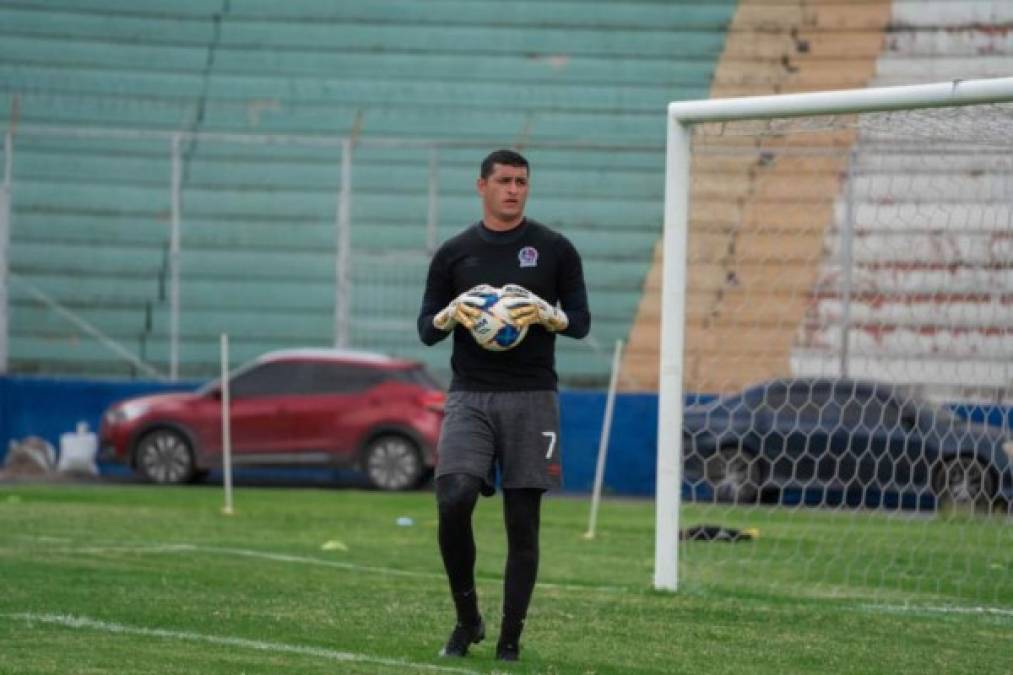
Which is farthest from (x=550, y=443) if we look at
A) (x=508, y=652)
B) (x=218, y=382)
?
(x=218, y=382)

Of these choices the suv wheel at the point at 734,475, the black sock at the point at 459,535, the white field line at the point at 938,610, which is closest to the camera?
the black sock at the point at 459,535

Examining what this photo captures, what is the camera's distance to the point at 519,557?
7902mm

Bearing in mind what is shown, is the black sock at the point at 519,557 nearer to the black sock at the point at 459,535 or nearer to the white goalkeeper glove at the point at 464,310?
the black sock at the point at 459,535

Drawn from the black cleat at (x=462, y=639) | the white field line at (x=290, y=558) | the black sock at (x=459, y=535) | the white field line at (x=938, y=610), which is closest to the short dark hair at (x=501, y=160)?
the black sock at (x=459, y=535)

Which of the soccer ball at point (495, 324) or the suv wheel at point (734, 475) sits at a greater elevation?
the soccer ball at point (495, 324)

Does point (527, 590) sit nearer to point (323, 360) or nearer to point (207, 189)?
point (323, 360)

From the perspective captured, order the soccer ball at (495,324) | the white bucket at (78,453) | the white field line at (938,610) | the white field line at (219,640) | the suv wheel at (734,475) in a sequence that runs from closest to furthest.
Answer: the white field line at (219,640)
the soccer ball at (495,324)
the white field line at (938,610)
the suv wheel at (734,475)
the white bucket at (78,453)

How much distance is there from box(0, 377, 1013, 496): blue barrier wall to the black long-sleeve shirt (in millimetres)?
15029

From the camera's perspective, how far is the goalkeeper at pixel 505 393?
309 inches

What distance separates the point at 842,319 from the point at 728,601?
33.4 feet

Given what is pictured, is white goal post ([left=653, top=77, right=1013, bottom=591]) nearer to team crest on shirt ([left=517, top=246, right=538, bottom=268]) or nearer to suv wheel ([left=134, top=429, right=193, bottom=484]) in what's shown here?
team crest on shirt ([left=517, top=246, right=538, bottom=268])

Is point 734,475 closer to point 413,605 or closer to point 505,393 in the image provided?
point 413,605

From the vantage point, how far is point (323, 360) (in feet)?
76.6

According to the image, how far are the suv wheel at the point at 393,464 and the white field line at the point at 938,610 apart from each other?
12.8 meters
